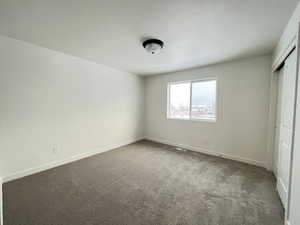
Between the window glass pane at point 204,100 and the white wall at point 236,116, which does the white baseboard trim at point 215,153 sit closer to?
the white wall at point 236,116

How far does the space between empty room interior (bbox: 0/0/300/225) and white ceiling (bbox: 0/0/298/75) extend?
0.7 inches

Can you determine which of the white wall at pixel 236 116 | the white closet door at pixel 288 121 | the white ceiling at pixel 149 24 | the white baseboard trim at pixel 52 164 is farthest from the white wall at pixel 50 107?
the white closet door at pixel 288 121

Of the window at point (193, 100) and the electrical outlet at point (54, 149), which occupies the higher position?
the window at point (193, 100)

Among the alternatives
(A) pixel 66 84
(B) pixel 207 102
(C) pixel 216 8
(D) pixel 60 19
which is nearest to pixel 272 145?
(B) pixel 207 102

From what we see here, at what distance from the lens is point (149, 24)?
1.76 metres

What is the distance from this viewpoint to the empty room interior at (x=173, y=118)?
1.49 meters

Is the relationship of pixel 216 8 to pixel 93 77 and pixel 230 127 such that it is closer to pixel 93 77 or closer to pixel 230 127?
pixel 230 127

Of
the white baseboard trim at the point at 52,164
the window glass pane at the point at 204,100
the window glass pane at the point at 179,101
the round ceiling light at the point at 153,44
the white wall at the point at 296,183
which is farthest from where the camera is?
the window glass pane at the point at 179,101

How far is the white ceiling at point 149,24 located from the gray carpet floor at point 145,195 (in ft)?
7.76

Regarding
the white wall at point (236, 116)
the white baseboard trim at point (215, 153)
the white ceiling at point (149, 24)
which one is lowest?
the white baseboard trim at point (215, 153)

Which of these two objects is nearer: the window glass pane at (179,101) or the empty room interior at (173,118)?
the empty room interior at (173,118)

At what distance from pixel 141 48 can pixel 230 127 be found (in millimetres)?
2705

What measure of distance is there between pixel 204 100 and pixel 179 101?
0.78 m

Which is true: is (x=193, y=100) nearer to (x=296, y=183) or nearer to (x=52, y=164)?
(x=296, y=183)
